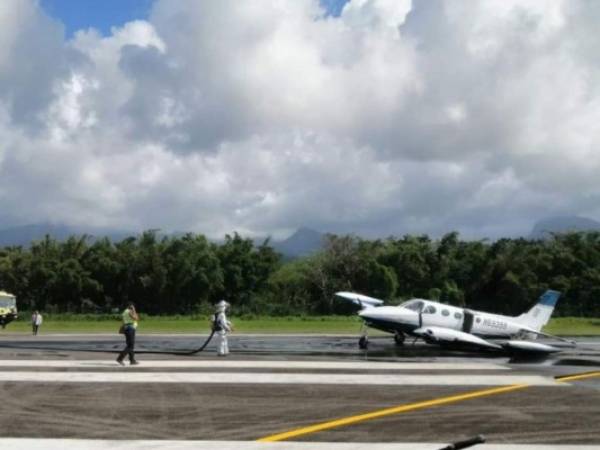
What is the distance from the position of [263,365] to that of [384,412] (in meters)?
7.28

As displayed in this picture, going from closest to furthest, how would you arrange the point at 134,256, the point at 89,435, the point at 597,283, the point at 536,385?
the point at 89,435 < the point at 536,385 < the point at 597,283 < the point at 134,256

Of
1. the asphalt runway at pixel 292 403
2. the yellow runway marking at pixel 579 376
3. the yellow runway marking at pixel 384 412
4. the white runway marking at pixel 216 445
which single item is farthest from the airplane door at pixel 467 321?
the white runway marking at pixel 216 445

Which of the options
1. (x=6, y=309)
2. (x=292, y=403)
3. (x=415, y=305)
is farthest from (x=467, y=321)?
(x=6, y=309)

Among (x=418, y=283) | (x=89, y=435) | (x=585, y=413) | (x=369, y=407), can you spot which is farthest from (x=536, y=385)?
(x=418, y=283)

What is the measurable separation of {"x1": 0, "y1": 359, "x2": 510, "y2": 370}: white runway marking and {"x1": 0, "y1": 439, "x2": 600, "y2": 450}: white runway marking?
8.38m

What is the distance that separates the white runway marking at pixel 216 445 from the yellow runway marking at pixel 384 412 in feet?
1.43

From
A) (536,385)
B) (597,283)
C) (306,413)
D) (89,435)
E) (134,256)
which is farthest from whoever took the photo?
(134,256)

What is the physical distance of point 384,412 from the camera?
1176 centimetres

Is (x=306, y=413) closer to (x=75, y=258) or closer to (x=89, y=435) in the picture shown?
(x=89, y=435)

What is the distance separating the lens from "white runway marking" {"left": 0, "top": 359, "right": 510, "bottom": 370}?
18188mm

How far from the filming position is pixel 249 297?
77.9m

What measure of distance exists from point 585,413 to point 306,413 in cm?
449

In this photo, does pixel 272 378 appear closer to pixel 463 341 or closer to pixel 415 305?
pixel 463 341

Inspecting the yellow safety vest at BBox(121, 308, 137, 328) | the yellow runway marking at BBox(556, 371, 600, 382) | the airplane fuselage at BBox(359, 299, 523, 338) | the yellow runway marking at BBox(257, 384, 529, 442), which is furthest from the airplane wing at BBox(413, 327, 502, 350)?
the yellow safety vest at BBox(121, 308, 137, 328)
